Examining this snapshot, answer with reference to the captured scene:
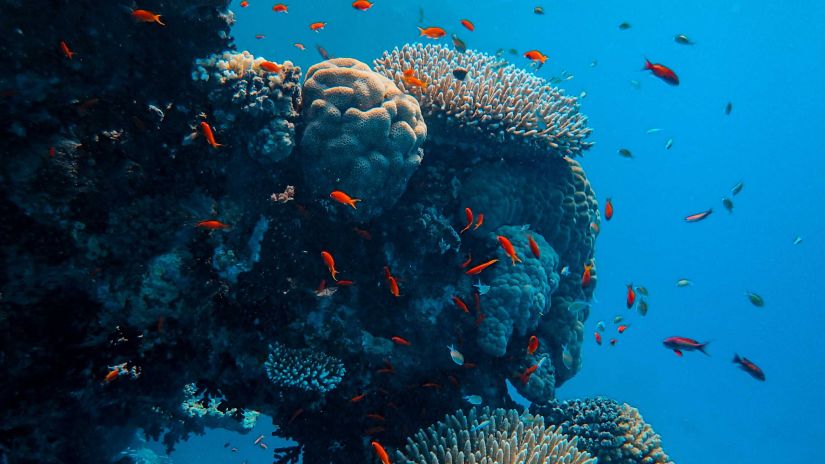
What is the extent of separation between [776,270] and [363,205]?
10335 centimetres

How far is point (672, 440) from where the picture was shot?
57188mm

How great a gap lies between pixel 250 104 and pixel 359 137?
1.26m

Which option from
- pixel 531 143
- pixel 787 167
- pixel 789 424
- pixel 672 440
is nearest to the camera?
pixel 531 143

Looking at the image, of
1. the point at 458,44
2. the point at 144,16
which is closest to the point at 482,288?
the point at 458,44

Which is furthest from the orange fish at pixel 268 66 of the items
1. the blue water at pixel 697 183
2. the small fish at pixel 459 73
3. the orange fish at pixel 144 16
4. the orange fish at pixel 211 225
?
the blue water at pixel 697 183

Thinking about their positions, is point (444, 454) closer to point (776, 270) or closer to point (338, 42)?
point (338, 42)

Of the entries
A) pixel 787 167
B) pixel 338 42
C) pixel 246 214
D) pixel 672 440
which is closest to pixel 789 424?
pixel 672 440

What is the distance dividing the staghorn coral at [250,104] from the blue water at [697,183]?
4266cm

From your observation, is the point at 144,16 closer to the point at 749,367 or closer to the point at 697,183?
the point at 749,367

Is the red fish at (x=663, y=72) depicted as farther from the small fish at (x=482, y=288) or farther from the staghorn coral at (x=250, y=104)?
the staghorn coral at (x=250, y=104)

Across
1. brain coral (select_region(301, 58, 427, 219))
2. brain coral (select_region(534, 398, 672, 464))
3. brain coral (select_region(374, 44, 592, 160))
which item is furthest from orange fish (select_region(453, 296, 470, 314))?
brain coral (select_region(374, 44, 592, 160))

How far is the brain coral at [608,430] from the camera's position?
19.7 feet

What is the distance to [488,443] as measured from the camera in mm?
4785

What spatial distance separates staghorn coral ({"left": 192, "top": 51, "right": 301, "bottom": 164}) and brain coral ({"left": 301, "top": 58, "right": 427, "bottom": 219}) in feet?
1.05
